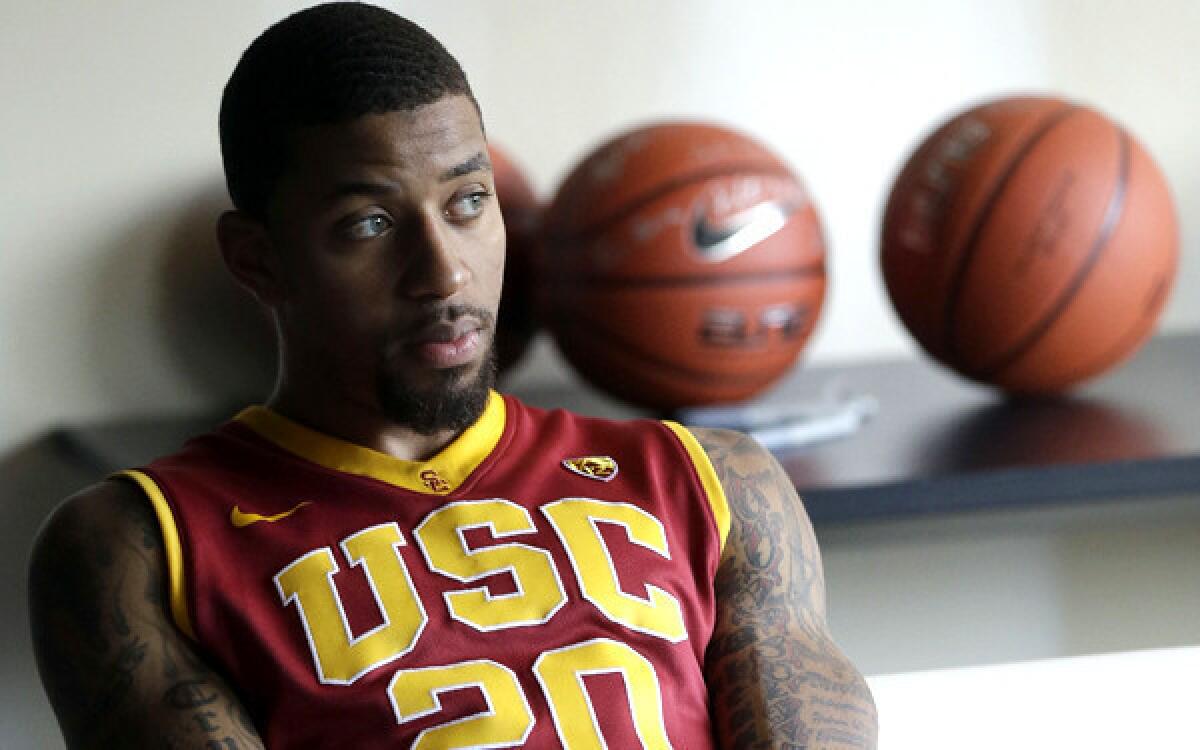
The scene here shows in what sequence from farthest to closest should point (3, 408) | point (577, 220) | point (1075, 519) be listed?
1. point (1075, 519)
2. point (3, 408)
3. point (577, 220)

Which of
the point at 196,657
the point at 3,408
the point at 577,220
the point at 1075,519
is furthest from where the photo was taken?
the point at 1075,519

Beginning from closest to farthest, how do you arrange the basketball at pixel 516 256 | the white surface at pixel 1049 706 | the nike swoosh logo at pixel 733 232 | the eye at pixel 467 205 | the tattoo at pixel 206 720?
the tattoo at pixel 206 720, the eye at pixel 467 205, the white surface at pixel 1049 706, the nike swoosh logo at pixel 733 232, the basketball at pixel 516 256

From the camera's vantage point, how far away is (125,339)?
8.28ft

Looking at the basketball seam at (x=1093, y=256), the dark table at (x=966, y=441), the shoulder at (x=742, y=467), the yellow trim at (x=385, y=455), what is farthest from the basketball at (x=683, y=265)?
the yellow trim at (x=385, y=455)

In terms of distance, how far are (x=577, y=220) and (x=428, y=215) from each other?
936mm

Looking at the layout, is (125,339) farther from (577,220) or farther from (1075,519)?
(1075,519)

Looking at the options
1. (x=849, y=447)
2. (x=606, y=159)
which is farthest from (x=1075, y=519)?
(x=606, y=159)

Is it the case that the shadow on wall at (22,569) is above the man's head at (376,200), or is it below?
below

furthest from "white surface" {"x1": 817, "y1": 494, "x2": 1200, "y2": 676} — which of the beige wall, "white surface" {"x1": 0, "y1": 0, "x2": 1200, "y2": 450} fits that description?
"white surface" {"x1": 0, "y1": 0, "x2": 1200, "y2": 450}

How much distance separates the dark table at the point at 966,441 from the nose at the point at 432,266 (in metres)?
0.84

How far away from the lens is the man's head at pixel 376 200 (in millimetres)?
1299

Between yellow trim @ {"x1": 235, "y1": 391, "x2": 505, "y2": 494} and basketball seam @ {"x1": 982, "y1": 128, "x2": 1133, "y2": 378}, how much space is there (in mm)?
1120

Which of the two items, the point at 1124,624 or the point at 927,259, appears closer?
the point at 927,259

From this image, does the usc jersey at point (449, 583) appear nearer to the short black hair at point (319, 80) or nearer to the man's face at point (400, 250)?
the man's face at point (400, 250)
